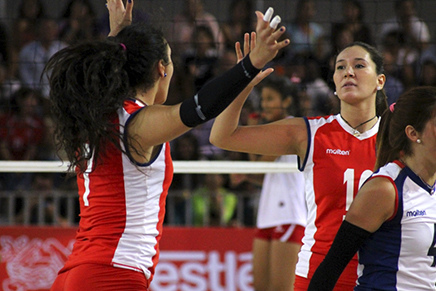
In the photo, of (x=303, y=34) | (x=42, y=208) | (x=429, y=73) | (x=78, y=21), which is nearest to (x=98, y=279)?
(x=42, y=208)

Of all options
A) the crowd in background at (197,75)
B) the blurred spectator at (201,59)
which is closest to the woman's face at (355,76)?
the crowd in background at (197,75)

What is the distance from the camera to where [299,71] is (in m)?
6.38

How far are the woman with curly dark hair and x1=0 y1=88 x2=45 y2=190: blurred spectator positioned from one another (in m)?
4.22

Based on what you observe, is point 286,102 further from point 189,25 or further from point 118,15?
point 189,25

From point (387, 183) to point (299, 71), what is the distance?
459cm

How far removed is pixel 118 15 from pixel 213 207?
3668mm

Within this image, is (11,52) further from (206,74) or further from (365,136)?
(365,136)

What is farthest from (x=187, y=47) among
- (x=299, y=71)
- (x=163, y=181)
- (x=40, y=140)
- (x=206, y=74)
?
(x=163, y=181)

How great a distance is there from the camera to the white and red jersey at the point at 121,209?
2.12 meters

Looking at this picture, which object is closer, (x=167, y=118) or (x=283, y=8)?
(x=167, y=118)

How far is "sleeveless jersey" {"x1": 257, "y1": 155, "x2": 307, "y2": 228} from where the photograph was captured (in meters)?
4.23

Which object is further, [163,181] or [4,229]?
[4,229]

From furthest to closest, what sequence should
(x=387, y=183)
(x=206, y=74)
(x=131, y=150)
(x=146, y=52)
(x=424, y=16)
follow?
(x=424, y=16) → (x=206, y=74) → (x=146, y=52) → (x=131, y=150) → (x=387, y=183)

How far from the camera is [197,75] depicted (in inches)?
251
